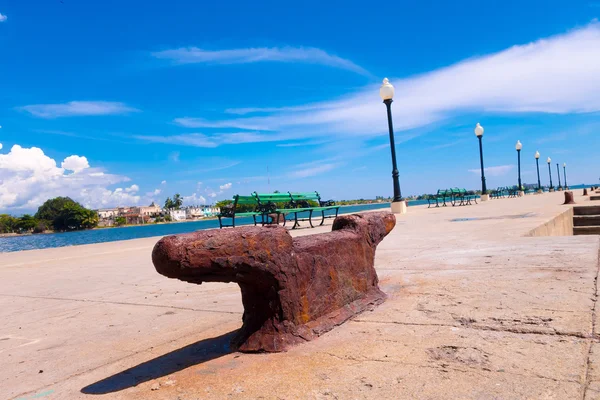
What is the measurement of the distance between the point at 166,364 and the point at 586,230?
13.3m

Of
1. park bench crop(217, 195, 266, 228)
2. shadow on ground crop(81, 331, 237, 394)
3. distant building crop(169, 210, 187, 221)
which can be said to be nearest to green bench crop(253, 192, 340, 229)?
park bench crop(217, 195, 266, 228)

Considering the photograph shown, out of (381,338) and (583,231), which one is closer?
(381,338)

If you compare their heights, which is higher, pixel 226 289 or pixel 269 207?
pixel 269 207

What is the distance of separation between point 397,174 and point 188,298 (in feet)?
49.0

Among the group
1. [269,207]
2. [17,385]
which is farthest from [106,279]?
[269,207]

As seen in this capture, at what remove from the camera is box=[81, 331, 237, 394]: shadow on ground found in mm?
2340

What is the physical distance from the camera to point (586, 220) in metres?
13.0

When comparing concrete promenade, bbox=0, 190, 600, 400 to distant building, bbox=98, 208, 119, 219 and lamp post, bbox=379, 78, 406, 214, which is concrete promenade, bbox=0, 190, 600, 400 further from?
distant building, bbox=98, 208, 119, 219

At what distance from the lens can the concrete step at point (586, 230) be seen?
12.2 m

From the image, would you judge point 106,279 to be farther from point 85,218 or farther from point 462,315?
point 85,218

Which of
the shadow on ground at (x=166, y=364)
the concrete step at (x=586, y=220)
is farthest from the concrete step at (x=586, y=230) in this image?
the shadow on ground at (x=166, y=364)

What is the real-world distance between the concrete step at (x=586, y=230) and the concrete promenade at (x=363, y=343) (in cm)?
849

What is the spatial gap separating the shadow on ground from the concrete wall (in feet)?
20.3

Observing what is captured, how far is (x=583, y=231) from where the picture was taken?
41.2 feet
